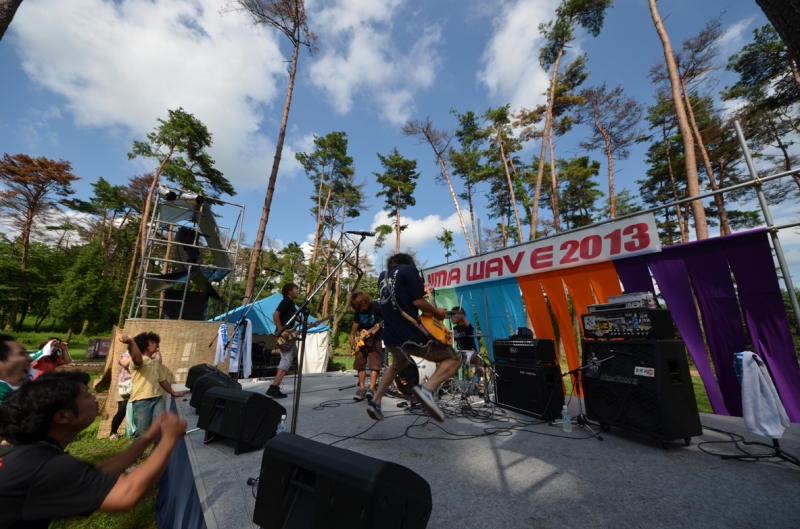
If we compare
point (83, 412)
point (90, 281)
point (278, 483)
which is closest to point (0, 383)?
point (83, 412)

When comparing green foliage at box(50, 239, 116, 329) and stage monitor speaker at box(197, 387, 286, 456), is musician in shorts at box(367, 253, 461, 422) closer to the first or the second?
stage monitor speaker at box(197, 387, 286, 456)

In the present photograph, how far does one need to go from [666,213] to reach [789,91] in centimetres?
1101

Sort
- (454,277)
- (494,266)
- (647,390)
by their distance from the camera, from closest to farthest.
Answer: (647,390)
(494,266)
(454,277)

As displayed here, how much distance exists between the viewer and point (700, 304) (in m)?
3.87

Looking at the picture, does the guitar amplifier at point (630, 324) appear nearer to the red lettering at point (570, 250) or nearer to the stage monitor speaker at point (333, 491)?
the red lettering at point (570, 250)

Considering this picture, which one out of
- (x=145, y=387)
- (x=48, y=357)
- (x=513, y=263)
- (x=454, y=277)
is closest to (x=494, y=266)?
(x=513, y=263)

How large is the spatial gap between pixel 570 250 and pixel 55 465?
571 cm

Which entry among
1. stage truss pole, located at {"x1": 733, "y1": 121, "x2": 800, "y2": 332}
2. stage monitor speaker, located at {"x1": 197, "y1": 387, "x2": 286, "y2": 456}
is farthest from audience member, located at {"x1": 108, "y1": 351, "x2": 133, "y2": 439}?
stage truss pole, located at {"x1": 733, "y1": 121, "x2": 800, "y2": 332}

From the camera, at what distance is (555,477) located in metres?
2.47

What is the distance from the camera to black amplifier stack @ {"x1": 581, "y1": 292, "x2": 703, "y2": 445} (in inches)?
122

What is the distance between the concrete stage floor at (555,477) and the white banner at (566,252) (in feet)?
7.59

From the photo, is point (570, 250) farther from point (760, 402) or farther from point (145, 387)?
point (145, 387)

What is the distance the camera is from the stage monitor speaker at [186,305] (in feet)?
24.5

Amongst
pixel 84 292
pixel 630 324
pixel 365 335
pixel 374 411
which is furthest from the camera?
pixel 84 292
